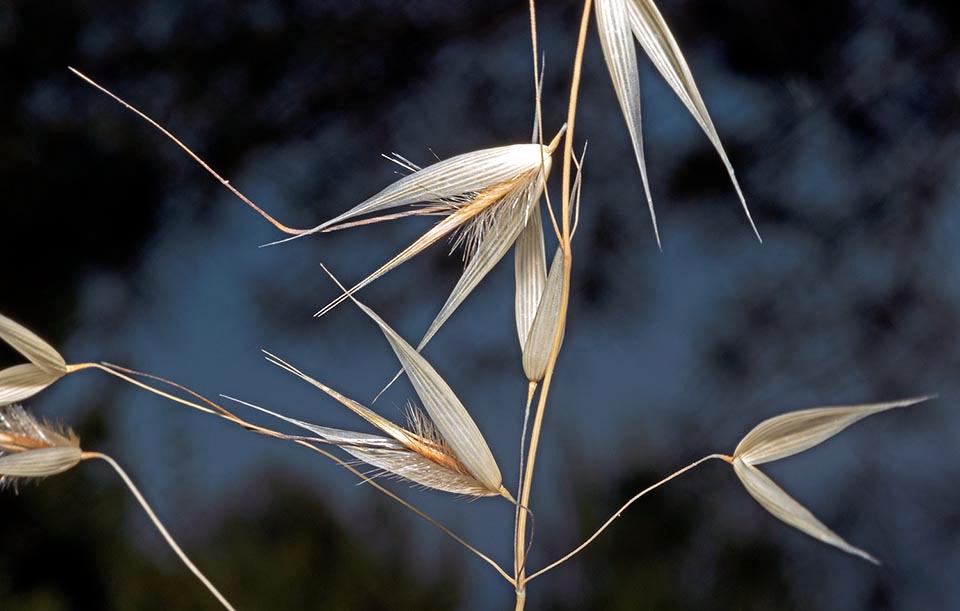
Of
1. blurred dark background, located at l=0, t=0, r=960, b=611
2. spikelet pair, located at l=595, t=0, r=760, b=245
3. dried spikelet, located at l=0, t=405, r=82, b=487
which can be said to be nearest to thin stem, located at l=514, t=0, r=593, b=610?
spikelet pair, located at l=595, t=0, r=760, b=245

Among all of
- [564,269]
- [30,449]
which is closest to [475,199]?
[564,269]

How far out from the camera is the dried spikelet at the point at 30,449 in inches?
17.9

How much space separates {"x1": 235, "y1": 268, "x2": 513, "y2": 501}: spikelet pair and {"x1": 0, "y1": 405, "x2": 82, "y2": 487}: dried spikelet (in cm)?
14

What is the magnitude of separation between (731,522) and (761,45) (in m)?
0.58

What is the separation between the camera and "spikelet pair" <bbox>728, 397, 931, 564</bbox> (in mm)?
377

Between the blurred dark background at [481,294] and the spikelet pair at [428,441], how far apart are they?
0.52 meters

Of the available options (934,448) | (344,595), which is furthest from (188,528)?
(934,448)

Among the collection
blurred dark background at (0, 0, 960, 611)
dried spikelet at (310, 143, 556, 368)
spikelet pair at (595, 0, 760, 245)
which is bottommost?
blurred dark background at (0, 0, 960, 611)

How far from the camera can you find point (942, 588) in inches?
38.0

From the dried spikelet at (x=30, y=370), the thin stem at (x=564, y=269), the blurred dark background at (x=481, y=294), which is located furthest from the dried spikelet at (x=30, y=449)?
the blurred dark background at (x=481, y=294)

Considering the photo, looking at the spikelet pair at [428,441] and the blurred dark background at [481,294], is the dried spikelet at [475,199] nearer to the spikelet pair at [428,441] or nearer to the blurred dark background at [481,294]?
the spikelet pair at [428,441]

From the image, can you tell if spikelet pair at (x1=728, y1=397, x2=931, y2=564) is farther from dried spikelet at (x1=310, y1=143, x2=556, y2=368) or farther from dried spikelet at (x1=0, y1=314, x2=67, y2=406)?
dried spikelet at (x1=0, y1=314, x2=67, y2=406)

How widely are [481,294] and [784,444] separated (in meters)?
0.64

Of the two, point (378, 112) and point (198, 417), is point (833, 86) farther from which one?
point (198, 417)
